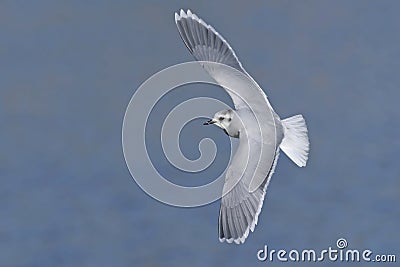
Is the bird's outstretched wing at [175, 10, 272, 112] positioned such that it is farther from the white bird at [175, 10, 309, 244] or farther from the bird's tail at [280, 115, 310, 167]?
the bird's tail at [280, 115, 310, 167]

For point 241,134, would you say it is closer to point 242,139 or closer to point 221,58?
point 242,139

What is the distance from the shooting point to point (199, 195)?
3236 mm

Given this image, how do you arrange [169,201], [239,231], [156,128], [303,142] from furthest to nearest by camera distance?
1. [156,128]
2. [169,201]
3. [303,142]
4. [239,231]

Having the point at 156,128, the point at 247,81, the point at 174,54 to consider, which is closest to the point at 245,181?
the point at 247,81

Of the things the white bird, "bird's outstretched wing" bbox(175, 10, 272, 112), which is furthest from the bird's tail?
"bird's outstretched wing" bbox(175, 10, 272, 112)

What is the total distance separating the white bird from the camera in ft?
8.66

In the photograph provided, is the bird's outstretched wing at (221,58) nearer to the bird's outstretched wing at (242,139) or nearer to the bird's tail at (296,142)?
the bird's outstretched wing at (242,139)

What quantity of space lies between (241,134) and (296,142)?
207 millimetres

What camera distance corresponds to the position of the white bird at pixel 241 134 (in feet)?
8.66

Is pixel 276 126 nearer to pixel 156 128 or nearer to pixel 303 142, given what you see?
pixel 303 142

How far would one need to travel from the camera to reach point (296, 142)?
2.84m

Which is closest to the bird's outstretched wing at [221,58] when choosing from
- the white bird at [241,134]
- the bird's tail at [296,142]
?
the white bird at [241,134]

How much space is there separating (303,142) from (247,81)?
208 mm

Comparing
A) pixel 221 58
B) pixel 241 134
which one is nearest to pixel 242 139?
pixel 241 134
